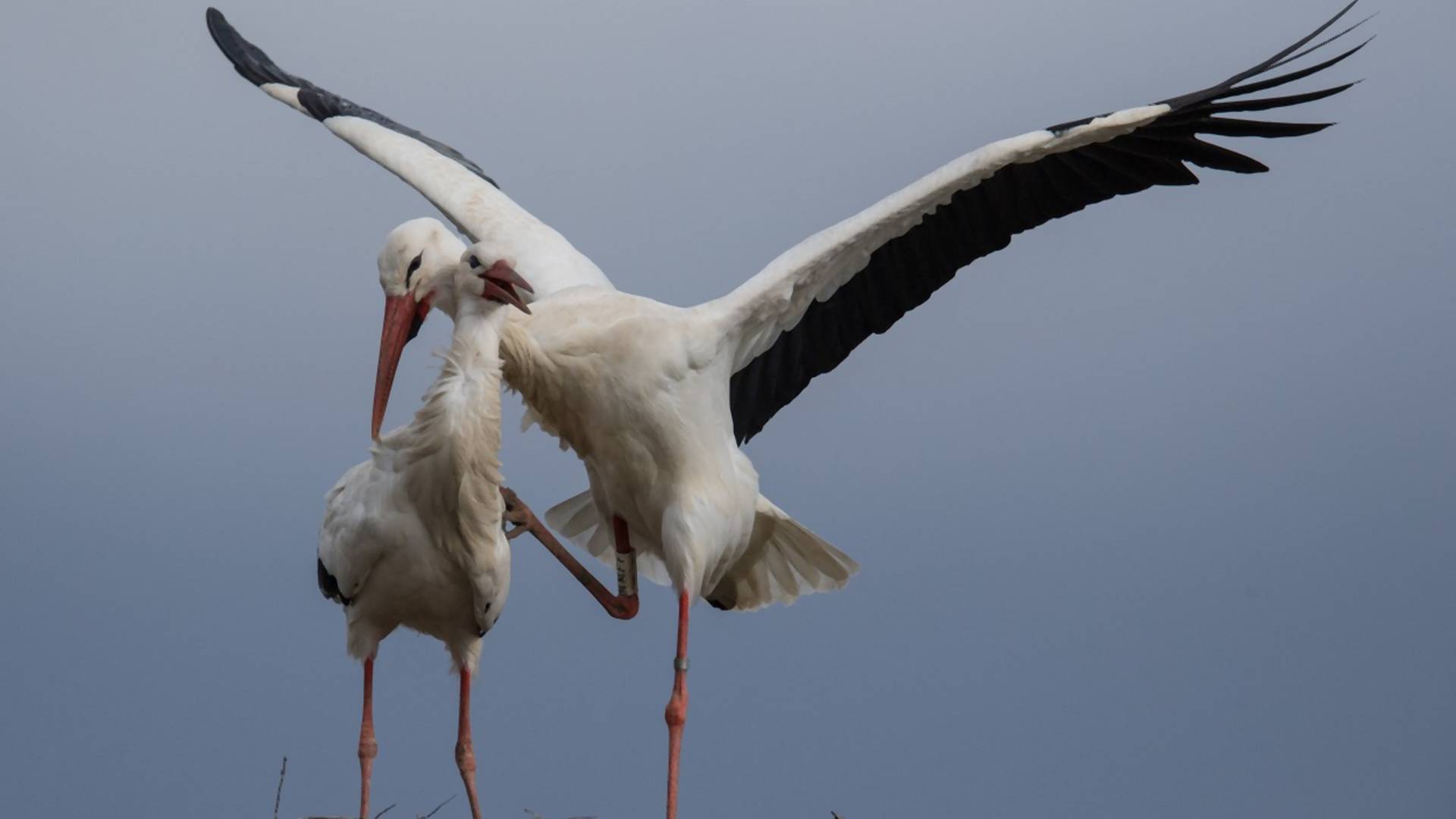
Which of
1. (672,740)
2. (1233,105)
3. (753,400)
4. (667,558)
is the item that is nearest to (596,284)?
(753,400)

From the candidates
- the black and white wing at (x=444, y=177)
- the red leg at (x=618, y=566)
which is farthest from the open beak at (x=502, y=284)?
the red leg at (x=618, y=566)

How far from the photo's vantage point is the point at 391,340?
5.02m

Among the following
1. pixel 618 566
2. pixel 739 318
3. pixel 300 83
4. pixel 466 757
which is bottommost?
pixel 466 757

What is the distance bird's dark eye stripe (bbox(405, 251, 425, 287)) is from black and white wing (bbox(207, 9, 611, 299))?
38 cm

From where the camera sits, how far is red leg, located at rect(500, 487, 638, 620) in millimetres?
5852

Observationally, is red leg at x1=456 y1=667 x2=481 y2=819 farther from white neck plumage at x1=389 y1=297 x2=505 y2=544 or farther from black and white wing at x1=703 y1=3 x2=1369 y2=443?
black and white wing at x1=703 y1=3 x2=1369 y2=443

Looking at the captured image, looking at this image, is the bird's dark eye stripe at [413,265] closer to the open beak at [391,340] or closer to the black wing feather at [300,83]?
the open beak at [391,340]

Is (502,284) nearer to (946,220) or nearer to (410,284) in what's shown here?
(410,284)

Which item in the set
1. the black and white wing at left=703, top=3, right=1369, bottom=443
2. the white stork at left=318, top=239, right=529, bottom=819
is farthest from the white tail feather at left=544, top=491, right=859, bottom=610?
the white stork at left=318, top=239, right=529, bottom=819

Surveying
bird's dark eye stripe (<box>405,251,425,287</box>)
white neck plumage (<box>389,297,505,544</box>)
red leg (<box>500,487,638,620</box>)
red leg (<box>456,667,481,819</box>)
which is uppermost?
bird's dark eye stripe (<box>405,251,425,287</box>)

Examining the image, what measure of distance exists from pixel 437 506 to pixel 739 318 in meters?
1.07

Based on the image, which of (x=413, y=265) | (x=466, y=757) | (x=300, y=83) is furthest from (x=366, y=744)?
(x=300, y=83)

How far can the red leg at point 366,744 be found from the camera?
545 centimetres

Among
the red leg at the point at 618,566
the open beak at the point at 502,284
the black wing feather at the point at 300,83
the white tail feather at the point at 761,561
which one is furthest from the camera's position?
the black wing feather at the point at 300,83
